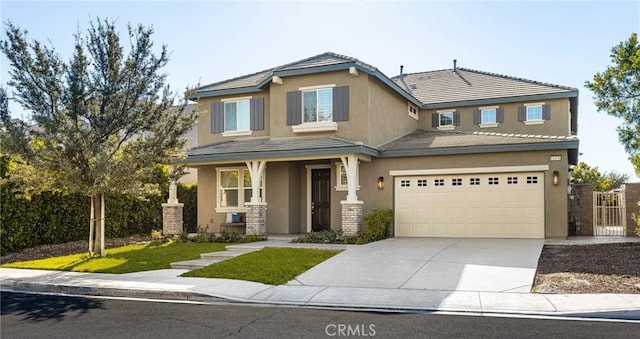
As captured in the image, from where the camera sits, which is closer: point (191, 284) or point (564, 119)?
point (191, 284)

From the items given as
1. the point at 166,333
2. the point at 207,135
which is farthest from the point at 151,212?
the point at 166,333

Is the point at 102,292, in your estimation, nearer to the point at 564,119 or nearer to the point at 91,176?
the point at 91,176

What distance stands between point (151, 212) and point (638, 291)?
18.2m

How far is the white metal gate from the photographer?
18328mm

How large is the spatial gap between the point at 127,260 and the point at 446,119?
14.6 meters

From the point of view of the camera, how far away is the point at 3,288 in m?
11.2

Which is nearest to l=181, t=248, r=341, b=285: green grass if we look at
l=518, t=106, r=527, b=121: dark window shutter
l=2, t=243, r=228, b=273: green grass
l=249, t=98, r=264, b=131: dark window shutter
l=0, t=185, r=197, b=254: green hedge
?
l=2, t=243, r=228, b=273: green grass

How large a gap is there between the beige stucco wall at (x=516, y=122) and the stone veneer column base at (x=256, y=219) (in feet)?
29.9

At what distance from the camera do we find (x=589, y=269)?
11078 mm

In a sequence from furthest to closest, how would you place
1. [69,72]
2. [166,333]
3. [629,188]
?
[629,188] < [69,72] < [166,333]

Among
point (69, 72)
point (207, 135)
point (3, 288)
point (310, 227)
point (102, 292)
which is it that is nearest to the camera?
point (102, 292)

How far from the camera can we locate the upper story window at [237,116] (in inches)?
791

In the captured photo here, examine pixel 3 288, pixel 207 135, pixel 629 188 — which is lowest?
pixel 3 288

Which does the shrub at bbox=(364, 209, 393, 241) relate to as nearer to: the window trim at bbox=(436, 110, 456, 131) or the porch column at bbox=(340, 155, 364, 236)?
the porch column at bbox=(340, 155, 364, 236)
